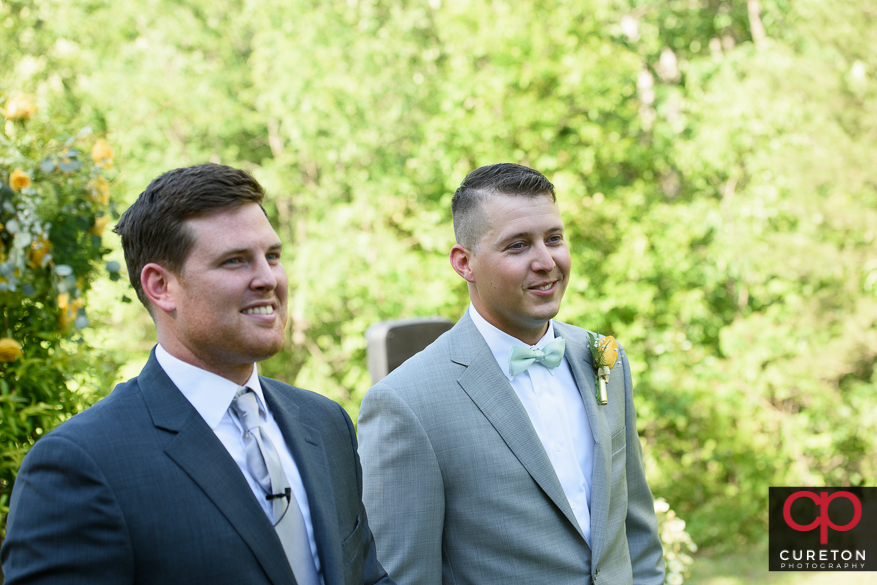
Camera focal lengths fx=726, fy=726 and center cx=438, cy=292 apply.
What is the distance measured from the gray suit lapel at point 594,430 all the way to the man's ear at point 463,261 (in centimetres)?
41

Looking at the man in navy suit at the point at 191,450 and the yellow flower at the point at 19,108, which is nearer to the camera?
the man in navy suit at the point at 191,450

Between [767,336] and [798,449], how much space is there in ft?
4.61

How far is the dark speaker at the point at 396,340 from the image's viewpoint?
4.47 m

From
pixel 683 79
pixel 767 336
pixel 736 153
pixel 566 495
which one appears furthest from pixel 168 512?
pixel 683 79

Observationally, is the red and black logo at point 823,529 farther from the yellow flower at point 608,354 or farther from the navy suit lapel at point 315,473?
the navy suit lapel at point 315,473

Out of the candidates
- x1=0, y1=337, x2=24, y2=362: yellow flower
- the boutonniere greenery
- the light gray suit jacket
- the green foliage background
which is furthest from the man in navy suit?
the green foliage background

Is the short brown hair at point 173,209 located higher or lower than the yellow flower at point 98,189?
lower

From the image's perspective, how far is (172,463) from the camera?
53.4 inches

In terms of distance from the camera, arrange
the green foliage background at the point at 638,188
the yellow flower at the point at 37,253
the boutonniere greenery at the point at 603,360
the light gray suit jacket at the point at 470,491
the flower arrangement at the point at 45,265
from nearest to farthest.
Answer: the light gray suit jacket at the point at 470,491, the boutonniere greenery at the point at 603,360, the flower arrangement at the point at 45,265, the yellow flower at the point at 37,253, the green foliage background at the point at 638,188

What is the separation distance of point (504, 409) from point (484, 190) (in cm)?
69

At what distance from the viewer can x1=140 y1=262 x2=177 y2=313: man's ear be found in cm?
146

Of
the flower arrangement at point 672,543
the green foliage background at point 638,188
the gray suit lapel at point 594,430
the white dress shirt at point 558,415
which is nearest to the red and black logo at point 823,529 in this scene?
the green foliage background at point 638,188

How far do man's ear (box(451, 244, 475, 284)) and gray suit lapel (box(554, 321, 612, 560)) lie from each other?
0.41 m

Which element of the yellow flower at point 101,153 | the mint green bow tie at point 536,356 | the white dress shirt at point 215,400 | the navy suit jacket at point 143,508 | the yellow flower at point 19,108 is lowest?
the navy suit jacket at point 143,508
